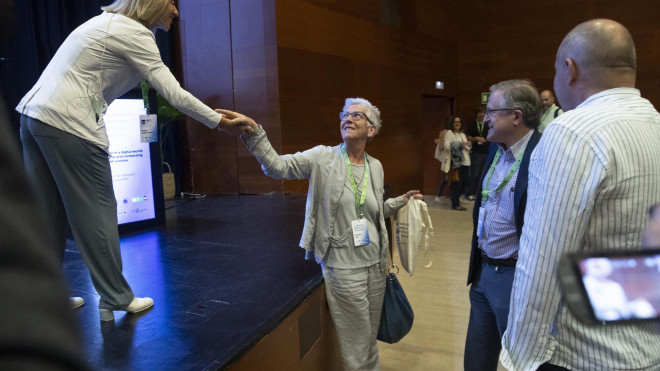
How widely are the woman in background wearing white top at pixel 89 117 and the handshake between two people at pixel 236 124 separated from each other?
51 mm

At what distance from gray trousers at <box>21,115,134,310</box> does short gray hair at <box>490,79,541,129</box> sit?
1.69 meters

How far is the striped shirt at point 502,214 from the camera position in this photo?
188 centimetres

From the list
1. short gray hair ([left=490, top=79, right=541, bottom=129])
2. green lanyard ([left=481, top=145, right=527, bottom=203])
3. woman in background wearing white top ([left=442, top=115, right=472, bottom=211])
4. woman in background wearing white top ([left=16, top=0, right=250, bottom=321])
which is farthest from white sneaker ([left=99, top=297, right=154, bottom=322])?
woman in background wearing white top ([left=442, top=115, right=472, bottom=211])

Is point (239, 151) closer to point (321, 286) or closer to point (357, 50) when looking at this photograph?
point (357, 50)

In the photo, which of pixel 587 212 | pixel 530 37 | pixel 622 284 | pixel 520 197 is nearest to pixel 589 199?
pixel 587 212

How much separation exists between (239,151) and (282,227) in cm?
230

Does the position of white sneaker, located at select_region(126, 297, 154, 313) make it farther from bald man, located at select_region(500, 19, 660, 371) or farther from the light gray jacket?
bald man, located at select_region(500, 19, 660, 371)

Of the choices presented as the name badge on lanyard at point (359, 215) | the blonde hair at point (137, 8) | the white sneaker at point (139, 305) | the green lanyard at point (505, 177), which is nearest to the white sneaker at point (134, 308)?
the white sneaker at point (139, 305)

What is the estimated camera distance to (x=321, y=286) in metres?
2.60

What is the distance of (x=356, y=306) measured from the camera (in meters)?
2.30

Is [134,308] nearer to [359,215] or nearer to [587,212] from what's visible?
[359,215]

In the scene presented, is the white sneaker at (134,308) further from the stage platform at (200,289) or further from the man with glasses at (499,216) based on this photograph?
the man with glasses at (499,216)

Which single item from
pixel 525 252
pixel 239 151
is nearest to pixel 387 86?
pixel 239 151

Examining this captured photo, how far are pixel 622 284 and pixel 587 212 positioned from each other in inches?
22.6
